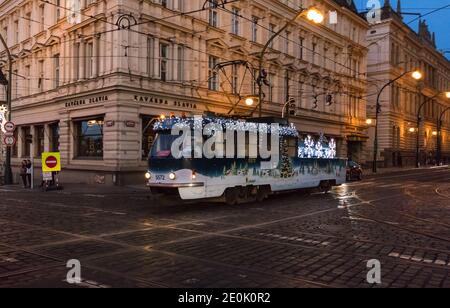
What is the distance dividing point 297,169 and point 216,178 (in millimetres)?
5208

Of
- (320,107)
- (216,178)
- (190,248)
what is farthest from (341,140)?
(190,248)

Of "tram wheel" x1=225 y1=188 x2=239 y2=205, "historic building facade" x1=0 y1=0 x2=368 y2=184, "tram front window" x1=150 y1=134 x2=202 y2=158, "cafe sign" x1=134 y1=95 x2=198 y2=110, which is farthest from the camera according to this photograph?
"cafe sign" x1=134 y1=95 x2=198 y2=110

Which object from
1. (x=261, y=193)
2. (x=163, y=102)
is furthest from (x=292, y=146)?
(x=163, y=102)

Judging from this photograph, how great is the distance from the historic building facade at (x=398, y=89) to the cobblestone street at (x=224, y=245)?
48738 millimetres

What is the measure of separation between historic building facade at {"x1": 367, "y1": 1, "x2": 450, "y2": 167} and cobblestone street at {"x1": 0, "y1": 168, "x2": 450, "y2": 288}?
48.7 m

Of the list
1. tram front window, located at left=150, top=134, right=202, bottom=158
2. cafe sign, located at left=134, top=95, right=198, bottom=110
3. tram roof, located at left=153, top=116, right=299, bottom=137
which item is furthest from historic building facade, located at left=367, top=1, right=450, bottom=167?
tram front window, located at left=150, top=134, right=202, bottom=158

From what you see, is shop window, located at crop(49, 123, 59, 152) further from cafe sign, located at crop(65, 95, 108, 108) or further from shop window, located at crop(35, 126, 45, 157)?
cafe sign, located at crop(65, 95, 108, 108)

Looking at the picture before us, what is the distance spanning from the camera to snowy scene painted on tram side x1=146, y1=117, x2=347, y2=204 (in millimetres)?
14523

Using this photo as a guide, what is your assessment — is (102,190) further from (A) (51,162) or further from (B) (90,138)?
(B) (90,138)

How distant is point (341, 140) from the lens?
4912 centimetres

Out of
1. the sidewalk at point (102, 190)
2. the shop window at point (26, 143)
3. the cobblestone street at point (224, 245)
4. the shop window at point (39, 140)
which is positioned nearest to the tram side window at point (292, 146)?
the cobblestone street at point (224, 245)
